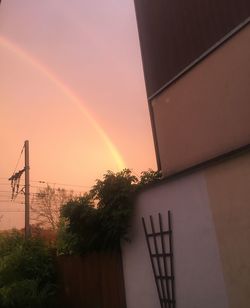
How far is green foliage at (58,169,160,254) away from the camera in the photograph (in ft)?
27.4

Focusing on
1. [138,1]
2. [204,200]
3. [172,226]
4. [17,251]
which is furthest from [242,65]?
[17,251]

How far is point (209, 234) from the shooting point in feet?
21.3

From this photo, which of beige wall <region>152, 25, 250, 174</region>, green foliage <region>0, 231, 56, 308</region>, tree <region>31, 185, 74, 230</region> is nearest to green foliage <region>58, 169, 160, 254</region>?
beige wall <region>152, 25, 250, 174</region>

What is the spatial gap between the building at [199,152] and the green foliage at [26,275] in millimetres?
2991

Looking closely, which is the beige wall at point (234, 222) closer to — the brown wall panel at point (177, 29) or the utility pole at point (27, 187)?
the brown wall panel at point (177, 29)

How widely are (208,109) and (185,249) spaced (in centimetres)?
301

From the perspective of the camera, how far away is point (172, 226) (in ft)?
24.3

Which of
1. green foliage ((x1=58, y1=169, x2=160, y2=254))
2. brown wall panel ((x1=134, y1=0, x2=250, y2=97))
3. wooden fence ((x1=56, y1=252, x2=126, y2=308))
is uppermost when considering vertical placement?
brown wall panel ((x1=134, y1=0, x2=250, y2=97))

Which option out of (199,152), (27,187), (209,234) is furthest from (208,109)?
(27,187)

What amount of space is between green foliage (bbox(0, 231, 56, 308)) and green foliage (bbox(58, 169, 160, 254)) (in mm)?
2145

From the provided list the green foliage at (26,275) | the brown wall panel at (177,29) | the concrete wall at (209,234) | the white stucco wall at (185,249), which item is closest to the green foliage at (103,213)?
the white stucco wall at (185,249)

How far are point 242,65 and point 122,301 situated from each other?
5964mm

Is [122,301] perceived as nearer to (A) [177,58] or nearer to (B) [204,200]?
(B) [204,200]

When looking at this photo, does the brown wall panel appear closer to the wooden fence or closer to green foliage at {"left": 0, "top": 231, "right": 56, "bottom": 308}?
the wooden fence
